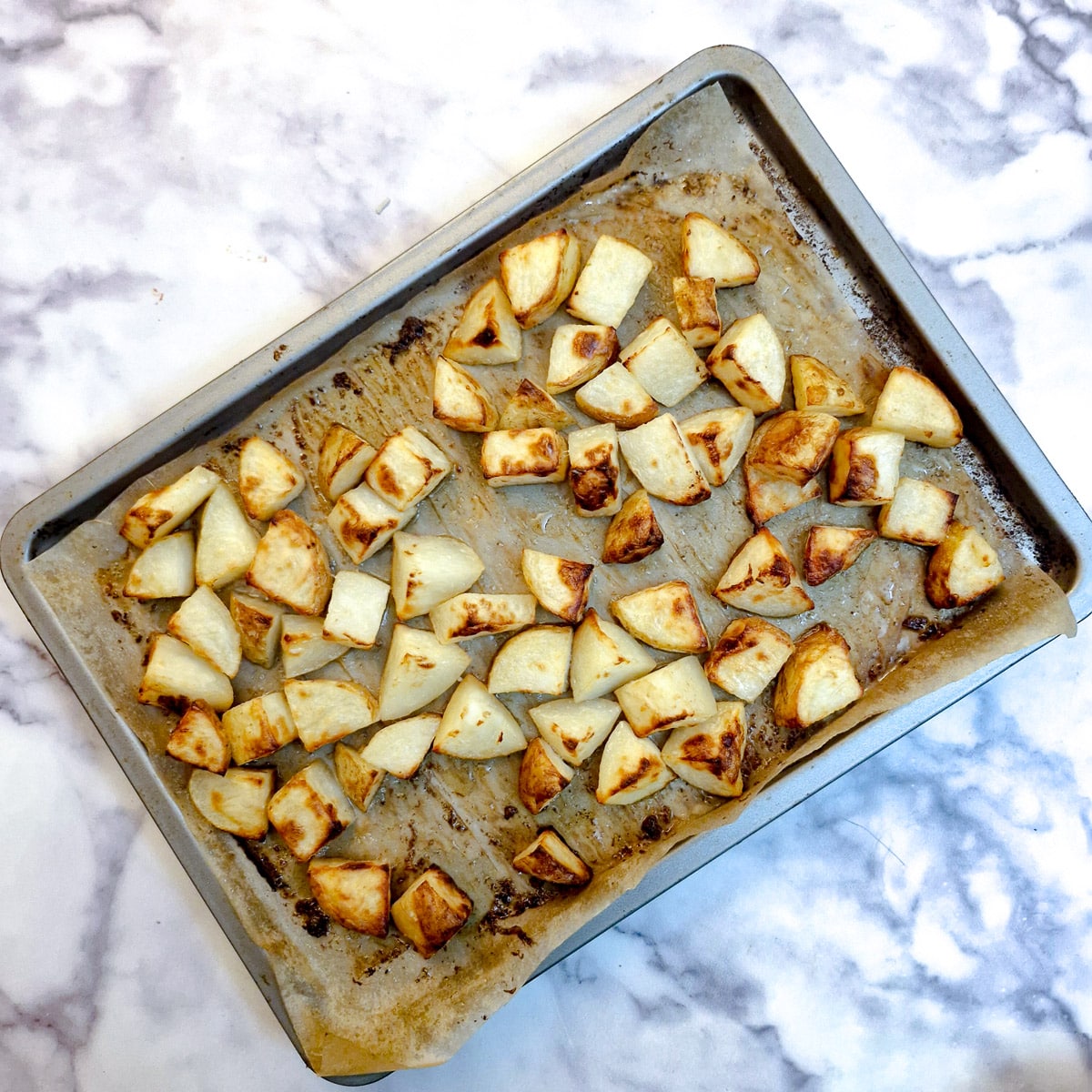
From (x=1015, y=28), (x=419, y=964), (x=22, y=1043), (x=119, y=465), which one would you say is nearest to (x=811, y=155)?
(x=1015, y=28)

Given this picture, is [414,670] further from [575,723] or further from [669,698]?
[669,698]

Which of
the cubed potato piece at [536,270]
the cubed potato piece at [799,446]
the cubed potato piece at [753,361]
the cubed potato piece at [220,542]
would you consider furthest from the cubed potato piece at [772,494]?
the cubed potato piece at [220,542]

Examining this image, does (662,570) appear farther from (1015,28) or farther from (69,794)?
(1015,28)

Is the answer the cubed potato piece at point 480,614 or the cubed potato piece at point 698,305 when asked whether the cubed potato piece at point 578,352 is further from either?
the cubed potato piece at point 480,614

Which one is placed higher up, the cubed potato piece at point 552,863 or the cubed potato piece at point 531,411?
the cubed potato piece at point 531,411

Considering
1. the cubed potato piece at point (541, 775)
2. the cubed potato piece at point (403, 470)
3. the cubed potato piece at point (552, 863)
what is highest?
the cubed potato piece at point (403, 470)
